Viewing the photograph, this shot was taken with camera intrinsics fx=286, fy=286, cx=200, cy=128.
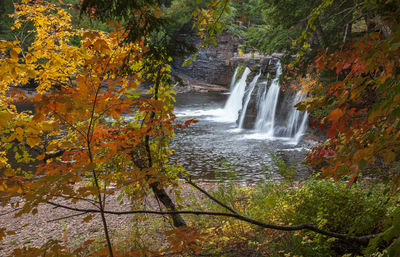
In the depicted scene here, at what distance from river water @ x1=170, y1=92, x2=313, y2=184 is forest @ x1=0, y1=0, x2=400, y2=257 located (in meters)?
0.09

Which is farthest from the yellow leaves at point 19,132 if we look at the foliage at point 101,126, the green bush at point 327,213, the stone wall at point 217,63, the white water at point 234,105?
the stone wall at point 217,63

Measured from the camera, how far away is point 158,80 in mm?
3105

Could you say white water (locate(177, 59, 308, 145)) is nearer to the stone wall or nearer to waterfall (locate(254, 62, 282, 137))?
waterfall (locate(254, 62, 282, 137))

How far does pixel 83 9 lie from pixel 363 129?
2394mm

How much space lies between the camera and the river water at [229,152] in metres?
9.49

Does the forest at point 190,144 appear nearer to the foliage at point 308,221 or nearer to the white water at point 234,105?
the foliage at point 308,221

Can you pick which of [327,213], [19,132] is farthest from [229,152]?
[19,132]

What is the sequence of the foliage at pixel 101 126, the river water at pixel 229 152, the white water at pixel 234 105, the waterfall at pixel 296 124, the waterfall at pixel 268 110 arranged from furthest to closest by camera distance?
the white water at pixel 234 105, the waterfall at pixel 268 110, the waterfall at pixel 296 124, the river water at pixel 229 152, the foliage at pixel 101 126

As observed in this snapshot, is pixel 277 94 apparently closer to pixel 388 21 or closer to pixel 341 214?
pixel 341 214

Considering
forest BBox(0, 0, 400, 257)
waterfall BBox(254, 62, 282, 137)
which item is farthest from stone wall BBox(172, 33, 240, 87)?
forest BBox(0, 0, 400, 257)

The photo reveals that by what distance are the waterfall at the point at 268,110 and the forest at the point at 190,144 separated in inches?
2.7

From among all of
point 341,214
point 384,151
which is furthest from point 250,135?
point 384,151

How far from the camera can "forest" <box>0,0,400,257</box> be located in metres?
1.94

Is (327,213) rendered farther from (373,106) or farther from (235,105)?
(235,105)
